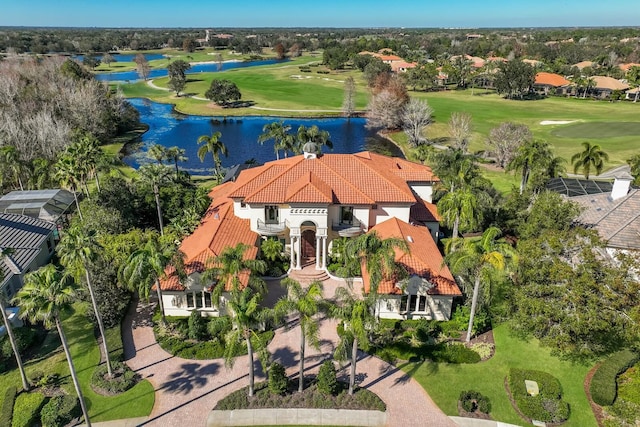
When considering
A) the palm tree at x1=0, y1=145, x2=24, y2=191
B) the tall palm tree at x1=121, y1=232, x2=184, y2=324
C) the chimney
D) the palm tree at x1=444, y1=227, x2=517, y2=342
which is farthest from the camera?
the palm tree at x1=0, y1=145, x2=24, y2=191

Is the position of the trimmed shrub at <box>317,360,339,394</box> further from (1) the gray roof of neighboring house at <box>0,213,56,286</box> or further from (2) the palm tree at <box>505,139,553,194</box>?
(2) the palm tree at <box>505,139,553,194</box>

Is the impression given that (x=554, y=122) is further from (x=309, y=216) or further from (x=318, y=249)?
(x=309, y=216)

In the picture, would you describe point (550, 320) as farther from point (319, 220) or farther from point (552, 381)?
point (319, 220)

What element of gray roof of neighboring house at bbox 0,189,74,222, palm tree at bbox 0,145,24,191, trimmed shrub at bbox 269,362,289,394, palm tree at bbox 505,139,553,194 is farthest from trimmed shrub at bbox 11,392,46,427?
palm tree at bbox 505,139,553,194

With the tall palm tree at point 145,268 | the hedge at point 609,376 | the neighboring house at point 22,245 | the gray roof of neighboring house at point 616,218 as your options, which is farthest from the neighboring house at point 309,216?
the gray roof of neighboring house at point 616,218

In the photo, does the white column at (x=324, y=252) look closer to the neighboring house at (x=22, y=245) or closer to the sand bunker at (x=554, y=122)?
the neighboring house at (x=22, y=245)

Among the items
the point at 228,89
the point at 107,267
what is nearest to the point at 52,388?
the point at 107,267
